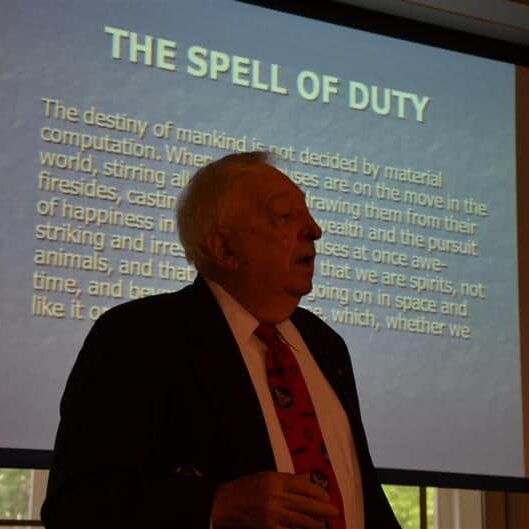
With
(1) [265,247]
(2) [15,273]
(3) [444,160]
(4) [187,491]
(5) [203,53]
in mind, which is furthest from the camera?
(3) [444,160]

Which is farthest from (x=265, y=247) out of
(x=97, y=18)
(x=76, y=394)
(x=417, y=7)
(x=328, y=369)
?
(x=417, y=7)

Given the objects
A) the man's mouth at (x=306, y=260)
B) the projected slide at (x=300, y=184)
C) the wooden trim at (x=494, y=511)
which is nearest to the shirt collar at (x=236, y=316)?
the man's mouth at (x=306, y=260)

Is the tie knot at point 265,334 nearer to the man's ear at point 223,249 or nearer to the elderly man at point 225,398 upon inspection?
the elderly man at point 225,398

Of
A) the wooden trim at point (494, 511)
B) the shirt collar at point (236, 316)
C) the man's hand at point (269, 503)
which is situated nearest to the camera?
the man's hand at point (269, 503)

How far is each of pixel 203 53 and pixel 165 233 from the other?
2.17 feet

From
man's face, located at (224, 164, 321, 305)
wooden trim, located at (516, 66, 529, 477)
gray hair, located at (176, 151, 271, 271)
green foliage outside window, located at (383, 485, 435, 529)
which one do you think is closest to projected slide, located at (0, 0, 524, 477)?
wooden trim, located at (516, 66, 529, 477)

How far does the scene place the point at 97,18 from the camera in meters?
3.85

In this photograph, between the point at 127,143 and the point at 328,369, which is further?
the point at 127,143

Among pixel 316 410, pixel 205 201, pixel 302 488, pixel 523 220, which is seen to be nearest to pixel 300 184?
pixel 523 220

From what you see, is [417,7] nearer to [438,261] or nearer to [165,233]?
[438,261]

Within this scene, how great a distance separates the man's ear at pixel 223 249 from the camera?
255 centimetres

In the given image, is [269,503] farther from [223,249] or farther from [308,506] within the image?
[223,249]

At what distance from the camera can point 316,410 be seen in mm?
2510

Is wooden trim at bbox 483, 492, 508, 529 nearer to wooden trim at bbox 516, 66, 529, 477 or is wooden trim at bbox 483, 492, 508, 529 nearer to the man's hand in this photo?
wooden trim at bbox 516, 66, 529, 477
